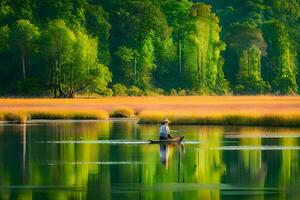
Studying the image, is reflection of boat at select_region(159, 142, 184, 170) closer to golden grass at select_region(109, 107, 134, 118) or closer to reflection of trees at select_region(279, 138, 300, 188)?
reflection of trees at select_region(279, 138, 300, 188)

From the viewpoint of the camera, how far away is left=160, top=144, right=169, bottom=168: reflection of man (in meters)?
32.8

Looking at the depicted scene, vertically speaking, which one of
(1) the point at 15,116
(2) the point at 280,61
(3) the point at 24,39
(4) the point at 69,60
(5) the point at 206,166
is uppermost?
(3) the point at 24,39

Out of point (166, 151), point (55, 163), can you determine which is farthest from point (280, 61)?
point (55, 163)

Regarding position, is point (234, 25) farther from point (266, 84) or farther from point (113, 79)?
point (113, 79)

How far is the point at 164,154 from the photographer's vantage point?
3572 centimetres

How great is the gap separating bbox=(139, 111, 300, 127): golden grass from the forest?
1373 inches

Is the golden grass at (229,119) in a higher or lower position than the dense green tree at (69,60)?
lower

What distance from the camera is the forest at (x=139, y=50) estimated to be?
308 ft

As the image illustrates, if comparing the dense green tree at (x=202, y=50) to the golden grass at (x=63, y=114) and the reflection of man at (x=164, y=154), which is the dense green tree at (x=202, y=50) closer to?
the golden grass at (x=63, y=114)

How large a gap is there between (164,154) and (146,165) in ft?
13.0

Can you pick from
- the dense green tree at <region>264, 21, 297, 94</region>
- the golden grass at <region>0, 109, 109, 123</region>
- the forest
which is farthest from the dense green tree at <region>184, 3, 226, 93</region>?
the golden grass at <region>0, 109, 109, 123</region>

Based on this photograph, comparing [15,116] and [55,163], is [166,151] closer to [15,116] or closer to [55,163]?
[55,163]

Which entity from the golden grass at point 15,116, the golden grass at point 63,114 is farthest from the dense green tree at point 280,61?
the golden grass at point 15,116

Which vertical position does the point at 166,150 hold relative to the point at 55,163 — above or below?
above
